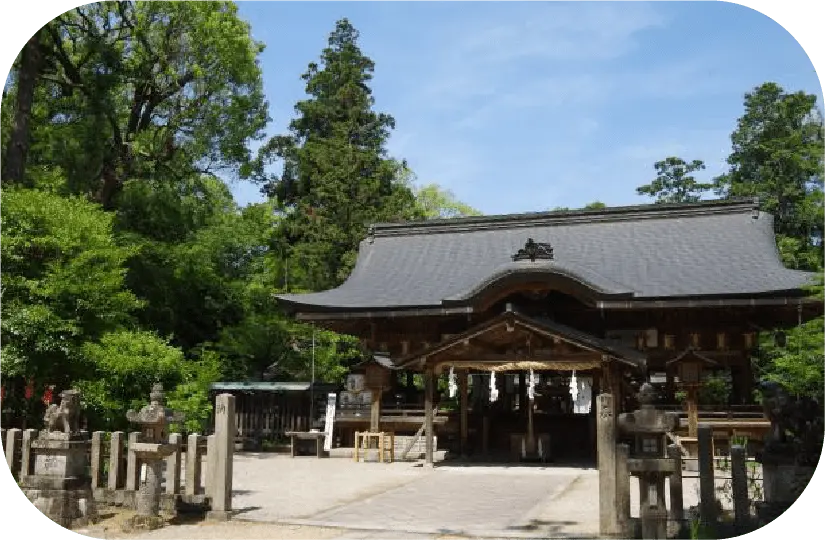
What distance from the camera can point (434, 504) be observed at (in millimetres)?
10312

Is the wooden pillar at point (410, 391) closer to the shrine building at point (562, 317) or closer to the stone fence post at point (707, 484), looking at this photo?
the shrine building at point (562, 317)

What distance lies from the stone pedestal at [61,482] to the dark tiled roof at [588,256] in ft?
32.6

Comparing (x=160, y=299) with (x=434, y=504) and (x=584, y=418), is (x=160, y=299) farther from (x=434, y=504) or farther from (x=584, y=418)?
(x=434, y=504)

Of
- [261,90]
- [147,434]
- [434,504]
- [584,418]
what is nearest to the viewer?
[147,434]

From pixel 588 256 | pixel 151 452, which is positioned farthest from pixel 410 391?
pixel 151 452

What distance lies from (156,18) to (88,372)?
14.2 metres

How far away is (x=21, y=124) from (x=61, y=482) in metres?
9.38

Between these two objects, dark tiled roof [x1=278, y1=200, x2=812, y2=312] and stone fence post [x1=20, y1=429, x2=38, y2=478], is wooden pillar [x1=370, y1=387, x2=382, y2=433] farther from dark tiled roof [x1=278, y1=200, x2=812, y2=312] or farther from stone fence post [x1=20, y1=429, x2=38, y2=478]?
stone fence post [x1=20, y1=429, x2=38, y2=478]

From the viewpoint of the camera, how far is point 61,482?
30.5 ft

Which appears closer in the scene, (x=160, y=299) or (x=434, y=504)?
(x=434, y=504)

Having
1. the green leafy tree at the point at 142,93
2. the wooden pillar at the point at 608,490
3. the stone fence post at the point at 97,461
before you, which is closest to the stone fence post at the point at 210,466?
the stone fence post at the point at 97,461

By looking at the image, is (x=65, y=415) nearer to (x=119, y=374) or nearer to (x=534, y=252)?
(x=119, y=374)

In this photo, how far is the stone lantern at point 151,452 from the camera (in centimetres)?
885

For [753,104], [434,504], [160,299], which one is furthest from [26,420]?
[753,104]
